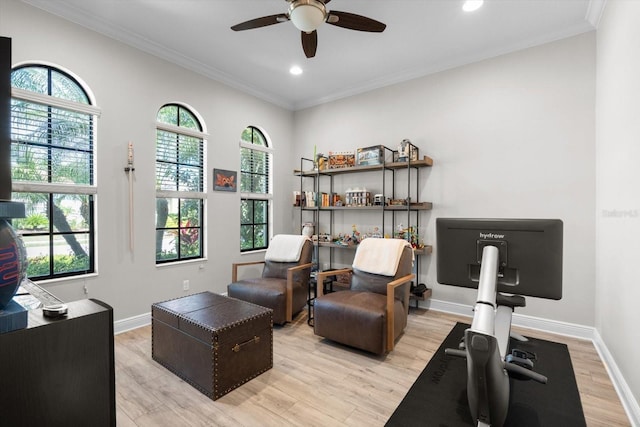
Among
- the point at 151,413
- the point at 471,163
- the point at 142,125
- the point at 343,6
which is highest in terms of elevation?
the point at 343,6

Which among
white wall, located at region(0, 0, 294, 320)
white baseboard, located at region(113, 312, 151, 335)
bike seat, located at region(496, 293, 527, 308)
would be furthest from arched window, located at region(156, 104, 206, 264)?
bike seat, located at region(496, 293, 527, 308)

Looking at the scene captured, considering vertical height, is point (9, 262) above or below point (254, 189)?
below

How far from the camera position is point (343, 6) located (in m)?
2.86

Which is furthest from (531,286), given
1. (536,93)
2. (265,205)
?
(265,205)

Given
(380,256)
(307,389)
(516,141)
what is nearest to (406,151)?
(516,141)

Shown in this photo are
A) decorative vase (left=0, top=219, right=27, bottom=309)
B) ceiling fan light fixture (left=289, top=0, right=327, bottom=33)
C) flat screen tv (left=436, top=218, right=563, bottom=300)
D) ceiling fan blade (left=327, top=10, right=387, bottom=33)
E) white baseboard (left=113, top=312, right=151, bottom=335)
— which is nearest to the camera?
decorative vase (left=0, top=219, right=27, bottom=309)

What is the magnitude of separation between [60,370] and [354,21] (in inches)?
106

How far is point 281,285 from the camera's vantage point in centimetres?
354

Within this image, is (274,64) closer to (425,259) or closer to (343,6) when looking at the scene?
(343,6)

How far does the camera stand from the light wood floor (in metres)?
1.94

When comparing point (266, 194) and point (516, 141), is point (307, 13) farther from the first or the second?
point (266, 194)

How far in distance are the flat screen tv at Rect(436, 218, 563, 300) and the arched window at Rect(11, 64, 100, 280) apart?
3334 millimetres

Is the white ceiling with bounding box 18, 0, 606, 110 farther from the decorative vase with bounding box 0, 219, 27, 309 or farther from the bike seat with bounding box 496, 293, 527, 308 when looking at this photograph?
the decorative vase with bounding box 0, 219, 27, 309

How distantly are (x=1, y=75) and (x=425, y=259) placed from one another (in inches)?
159
